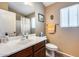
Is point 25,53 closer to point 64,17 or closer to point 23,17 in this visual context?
point 23,17

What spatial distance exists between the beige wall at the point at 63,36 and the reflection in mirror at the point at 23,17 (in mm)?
264

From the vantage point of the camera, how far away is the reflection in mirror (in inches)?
56.1

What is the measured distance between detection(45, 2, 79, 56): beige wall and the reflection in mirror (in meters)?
0.26

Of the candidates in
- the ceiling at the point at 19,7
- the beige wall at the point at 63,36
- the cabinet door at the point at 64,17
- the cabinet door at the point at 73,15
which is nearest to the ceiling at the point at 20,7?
the ceiling at the point at 19,7

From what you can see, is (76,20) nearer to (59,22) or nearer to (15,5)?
(59,22)

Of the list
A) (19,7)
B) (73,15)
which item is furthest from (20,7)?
(73,15)

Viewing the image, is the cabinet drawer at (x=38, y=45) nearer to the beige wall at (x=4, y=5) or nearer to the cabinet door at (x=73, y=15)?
the cabinet door at (x=73, y=15)

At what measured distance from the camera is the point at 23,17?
144cm

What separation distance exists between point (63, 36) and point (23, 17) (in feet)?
2.10

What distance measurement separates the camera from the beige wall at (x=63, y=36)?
1295mm

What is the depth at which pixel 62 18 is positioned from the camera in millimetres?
1298

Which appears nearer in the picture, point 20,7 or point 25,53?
point 25,53

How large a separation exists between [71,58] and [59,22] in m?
0.49

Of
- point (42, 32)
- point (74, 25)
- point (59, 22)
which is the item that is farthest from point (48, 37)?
point (74, 25)
